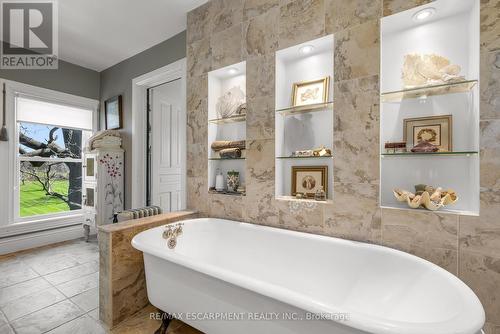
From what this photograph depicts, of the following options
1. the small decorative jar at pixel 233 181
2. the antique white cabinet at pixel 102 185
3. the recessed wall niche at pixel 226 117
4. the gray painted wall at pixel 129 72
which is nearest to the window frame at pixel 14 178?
the antique white cabinet at pixel 102 185

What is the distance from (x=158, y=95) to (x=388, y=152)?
3.00 meters

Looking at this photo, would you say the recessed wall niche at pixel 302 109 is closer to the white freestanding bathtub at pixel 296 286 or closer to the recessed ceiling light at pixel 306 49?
the recessed ceiling light at pixel 306 49

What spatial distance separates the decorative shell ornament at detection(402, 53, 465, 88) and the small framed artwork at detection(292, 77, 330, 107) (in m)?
0.54

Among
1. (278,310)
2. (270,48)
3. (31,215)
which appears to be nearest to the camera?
(278,310)

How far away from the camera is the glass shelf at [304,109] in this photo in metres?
1.87

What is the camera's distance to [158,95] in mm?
3338

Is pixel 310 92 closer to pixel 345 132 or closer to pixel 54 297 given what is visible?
pixel 345 132

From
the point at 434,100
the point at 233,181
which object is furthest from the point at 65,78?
the point at 434,100

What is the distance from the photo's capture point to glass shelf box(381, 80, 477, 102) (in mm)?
1395

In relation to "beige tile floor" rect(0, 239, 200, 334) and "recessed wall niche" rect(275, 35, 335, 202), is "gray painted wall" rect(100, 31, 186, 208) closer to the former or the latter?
"beige tile floor" rect(0, 239, 200, 334)

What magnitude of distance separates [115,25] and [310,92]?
228cm

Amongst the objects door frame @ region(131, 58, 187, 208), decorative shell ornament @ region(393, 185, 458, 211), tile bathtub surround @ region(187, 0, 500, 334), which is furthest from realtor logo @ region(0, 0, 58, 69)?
decorative shell ornament @ region(393, 185, 458, 211)

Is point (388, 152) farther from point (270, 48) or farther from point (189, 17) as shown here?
point (189, 17)

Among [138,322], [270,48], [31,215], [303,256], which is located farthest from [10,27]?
[303,256]
